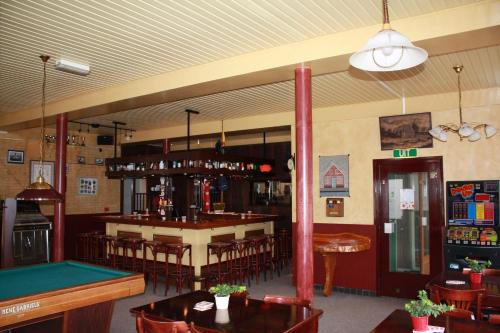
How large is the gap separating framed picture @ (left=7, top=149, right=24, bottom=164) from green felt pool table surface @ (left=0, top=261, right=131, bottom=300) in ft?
17.8

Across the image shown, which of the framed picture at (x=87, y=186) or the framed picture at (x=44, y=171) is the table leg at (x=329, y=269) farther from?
the framed picture at (x=44, y=171)

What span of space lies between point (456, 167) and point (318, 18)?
12.9 ft

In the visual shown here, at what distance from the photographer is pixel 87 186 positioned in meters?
10.8

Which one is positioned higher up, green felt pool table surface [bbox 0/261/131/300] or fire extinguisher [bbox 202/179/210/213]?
fire extinguisher [bbox 202/179/210/213]

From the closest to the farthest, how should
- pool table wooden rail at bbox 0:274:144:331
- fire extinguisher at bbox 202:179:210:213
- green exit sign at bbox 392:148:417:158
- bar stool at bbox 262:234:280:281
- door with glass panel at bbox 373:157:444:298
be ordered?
pool table wooden rail at bbox 0:274:144:331 → door with glass panel at bbox 373:157:444:298 → green exit sign at bbox 392:148:417:158 → bar stool at bbox 262:234:280:281 → fire extinguisher at bbox 202:179:210:213

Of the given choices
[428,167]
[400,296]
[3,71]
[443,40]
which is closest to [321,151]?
[428,167]

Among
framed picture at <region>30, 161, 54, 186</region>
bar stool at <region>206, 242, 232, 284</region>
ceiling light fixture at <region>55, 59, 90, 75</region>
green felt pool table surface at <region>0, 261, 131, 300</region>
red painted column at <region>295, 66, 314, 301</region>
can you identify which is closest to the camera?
green felt pool table surface at <region>0, 261, 131, 300</region>

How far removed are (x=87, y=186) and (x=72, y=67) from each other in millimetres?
6392

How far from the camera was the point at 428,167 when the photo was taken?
674 cm

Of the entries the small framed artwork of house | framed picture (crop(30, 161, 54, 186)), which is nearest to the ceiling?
the small framed artwork of house

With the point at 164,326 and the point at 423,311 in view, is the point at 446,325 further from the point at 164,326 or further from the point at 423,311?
the point at 164,326

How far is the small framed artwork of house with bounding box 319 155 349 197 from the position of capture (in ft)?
24.4

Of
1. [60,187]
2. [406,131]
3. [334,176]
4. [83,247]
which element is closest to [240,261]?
[334,176]

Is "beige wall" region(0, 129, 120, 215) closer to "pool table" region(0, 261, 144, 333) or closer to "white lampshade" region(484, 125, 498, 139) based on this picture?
"pool table" region(0, 261, 144, 333)
